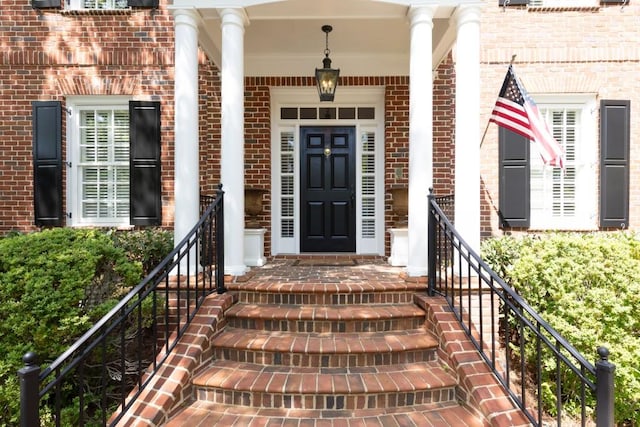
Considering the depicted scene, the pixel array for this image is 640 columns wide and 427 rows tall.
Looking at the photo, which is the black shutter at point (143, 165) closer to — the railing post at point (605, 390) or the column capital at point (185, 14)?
the column capital at point (185, 14)

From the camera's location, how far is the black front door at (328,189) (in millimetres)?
6160

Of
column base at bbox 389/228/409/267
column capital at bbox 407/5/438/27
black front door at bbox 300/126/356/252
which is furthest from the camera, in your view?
black front door at bbox 300/126/356/252

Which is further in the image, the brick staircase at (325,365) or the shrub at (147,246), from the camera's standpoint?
the shrub at (147,246)

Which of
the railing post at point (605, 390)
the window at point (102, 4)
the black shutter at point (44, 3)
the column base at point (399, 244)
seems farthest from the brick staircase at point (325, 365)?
the black shutter at point (44, 3)

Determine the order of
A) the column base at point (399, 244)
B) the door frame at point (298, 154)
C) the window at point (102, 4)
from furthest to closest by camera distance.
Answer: the door frame at point (298, 154)
the window at point (102, 4)
the column base at point (399, 244)

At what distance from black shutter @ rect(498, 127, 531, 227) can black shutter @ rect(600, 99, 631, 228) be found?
109 centimetres

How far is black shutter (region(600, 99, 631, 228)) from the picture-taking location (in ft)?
17.3

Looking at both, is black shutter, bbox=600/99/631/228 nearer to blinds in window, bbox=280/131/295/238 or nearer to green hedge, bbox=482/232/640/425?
green hedge, bbox=482/232/640/425

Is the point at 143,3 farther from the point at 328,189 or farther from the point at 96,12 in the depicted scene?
the point at 328,189

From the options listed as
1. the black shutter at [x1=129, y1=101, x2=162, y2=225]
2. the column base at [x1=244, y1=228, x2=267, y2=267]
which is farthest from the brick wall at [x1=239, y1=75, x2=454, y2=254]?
the black shutter at [x1=129, y1=101, x2=162, y2=225]

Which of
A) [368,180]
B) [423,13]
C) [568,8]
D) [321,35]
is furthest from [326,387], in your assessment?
[568,8]

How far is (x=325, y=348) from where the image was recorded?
3002 mm

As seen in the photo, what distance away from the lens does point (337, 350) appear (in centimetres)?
297

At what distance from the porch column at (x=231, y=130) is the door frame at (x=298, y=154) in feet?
6.59
